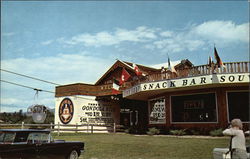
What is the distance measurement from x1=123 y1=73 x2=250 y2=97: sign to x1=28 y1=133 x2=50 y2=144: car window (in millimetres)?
12307

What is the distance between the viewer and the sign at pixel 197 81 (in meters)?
17.4

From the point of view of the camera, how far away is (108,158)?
959 cm

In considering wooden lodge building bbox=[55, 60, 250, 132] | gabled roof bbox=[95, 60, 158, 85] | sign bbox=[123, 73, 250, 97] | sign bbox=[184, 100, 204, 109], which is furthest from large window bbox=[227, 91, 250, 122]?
gabled roof bbox=[95, 60, 158, 85]

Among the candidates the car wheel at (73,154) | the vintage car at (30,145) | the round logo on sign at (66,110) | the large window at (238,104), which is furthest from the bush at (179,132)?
the round logo on sign at (66,110)

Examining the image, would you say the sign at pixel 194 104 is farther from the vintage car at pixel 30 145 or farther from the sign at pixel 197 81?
the vintage car at pixel 30 145

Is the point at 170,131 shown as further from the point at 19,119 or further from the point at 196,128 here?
the point at 19,119

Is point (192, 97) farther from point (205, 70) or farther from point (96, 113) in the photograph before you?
point (96, 113)

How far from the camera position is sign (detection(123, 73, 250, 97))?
57.1 feet

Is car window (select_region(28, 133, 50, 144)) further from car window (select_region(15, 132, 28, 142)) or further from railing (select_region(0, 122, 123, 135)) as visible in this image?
railing (select_region(0, 122, 123, 135))

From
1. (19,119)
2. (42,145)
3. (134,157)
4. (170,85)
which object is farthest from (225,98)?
(19,119)

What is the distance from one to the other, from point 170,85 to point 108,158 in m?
11.1

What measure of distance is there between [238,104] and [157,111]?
7173mm

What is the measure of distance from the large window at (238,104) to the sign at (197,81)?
2.07m

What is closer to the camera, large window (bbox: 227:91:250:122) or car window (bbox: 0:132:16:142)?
car window (bbox: 0:132:16:142)
